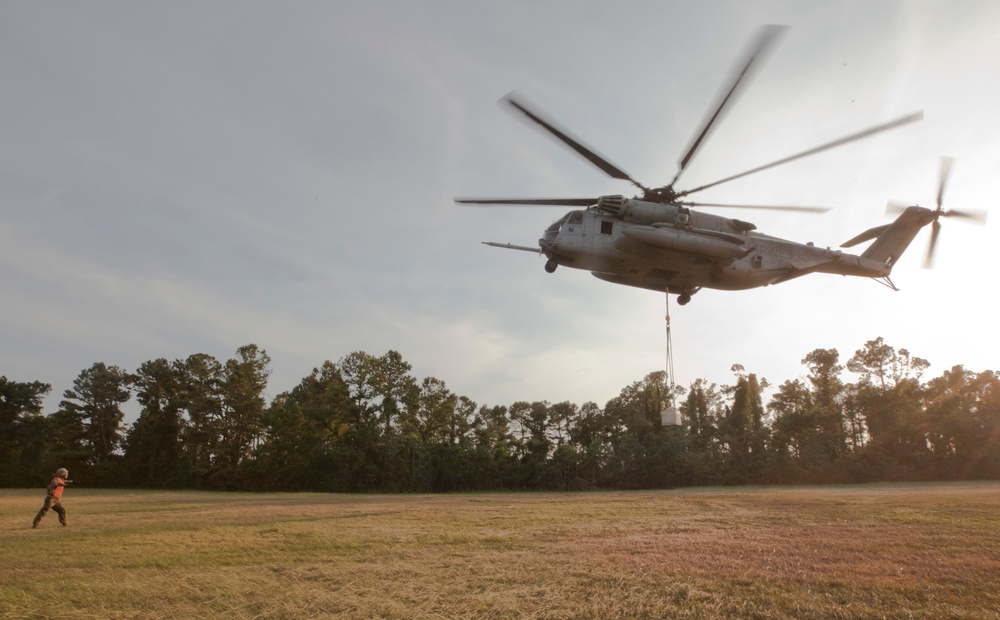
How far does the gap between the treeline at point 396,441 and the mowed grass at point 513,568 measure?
128ft

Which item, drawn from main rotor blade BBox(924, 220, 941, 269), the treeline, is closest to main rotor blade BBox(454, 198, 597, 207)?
main rotor blade BBox(924, 220, 941, 269)

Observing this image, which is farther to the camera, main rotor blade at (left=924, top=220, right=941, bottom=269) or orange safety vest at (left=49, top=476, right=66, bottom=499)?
main rotor blade at (left=924, top=220, right=941, bottom=269)

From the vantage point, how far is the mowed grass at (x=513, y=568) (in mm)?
6836

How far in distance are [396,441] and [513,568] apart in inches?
1758

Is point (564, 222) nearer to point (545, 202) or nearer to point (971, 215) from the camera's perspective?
point (545, 202)

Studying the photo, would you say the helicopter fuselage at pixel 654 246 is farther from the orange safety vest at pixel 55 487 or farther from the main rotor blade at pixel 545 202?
the orange safety vest at pixel 55 487

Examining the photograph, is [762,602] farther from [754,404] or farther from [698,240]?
[754,404]

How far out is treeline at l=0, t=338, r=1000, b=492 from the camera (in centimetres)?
5297

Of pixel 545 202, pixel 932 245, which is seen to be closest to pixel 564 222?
pixel 545 202

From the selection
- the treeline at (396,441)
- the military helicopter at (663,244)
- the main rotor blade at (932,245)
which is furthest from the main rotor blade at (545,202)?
the treeline at (396,441)

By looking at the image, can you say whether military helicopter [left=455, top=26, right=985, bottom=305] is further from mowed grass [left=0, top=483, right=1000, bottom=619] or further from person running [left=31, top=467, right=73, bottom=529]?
person running [left=31, top=467, right=73, bottom=529]

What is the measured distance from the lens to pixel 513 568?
9.23 m

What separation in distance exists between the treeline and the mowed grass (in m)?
39.0

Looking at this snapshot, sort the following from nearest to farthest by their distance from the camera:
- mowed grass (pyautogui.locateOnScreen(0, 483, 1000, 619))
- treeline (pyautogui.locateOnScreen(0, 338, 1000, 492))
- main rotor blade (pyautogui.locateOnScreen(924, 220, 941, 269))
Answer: mowed grass (pyautogui.locateOnScreen(0, 483, 1000, 619)), main rotor blade (pyautogui.locateOnScreen(924, 220, 941, 269)), treeline (pyautogui.locateOnScreen(0, 338, 1000, 492))
